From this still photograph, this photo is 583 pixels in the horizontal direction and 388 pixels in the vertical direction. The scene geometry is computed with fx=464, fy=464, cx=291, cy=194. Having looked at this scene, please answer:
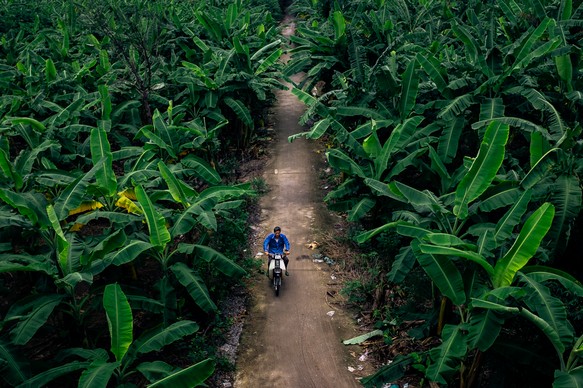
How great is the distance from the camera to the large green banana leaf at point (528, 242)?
524cm

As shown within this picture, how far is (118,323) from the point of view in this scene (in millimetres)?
5578

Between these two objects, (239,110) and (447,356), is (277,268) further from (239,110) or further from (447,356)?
(239,110)

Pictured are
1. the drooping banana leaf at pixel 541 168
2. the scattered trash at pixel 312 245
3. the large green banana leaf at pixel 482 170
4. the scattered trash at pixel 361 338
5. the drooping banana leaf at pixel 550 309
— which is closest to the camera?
the drooping banana leaf at pixel 550 309

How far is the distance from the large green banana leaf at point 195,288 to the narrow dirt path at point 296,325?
1084 millimetres

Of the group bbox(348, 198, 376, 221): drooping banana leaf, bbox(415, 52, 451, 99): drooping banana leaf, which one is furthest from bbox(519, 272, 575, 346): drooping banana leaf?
bbox(415, 52, 451, 99): drooping banana leaf

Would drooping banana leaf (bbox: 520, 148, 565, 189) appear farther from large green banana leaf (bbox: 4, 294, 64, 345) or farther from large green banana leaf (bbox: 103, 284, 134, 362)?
large green banana leaf (bbox: 4, 294, 64, 345)

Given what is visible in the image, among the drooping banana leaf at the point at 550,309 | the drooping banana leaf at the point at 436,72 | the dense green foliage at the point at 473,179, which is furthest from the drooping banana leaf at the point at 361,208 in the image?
the drooping banana leaf at the point at 550,309

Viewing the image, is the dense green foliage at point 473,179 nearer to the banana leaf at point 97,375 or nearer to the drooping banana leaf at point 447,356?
the drooping banana leaf at point 447,356

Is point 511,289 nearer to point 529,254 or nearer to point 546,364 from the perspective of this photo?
point 529,254

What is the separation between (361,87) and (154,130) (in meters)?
4.90

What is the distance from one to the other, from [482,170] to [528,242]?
53.9 inches

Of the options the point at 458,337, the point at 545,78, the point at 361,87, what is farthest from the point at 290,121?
the point at 458,337

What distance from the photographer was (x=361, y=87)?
1094 centimetres

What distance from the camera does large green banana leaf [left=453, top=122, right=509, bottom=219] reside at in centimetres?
628
